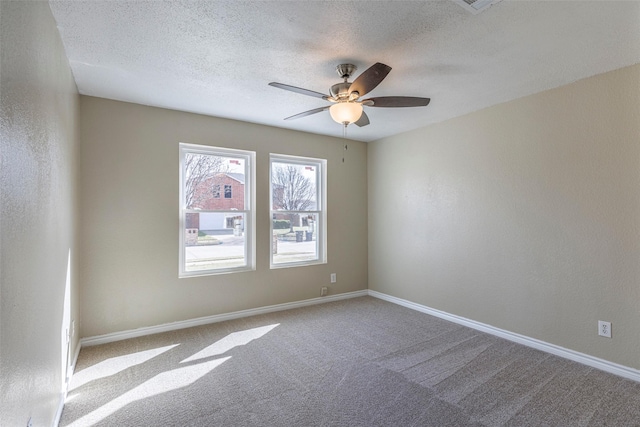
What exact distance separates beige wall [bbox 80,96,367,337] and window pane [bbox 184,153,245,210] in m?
0.19

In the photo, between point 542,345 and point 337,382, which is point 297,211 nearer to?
point 337,382

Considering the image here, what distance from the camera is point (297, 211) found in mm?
4598

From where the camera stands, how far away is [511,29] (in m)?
2.08

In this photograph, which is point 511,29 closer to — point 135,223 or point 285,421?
point 285,421

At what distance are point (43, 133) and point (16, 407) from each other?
1.30 metres

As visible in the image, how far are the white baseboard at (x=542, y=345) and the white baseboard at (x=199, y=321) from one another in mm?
1254

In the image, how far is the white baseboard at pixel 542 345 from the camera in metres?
2.58

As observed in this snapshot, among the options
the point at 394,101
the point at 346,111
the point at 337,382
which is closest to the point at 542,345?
the point at 337,382

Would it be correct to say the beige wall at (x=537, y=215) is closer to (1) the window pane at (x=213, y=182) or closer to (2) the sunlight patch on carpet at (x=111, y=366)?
(1) the window pane at (x=213, y=182)

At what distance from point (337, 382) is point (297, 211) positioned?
254 centimetres

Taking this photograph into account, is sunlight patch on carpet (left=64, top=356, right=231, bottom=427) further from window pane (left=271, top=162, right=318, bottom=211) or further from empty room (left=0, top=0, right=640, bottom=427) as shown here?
window pane (left=271, top=162, right=318, bottom=211)

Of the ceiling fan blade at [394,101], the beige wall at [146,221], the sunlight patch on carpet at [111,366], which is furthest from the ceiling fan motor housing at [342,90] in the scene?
the sunlight patch on carpet at [111,366]

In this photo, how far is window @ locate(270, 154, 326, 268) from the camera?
14.5ft

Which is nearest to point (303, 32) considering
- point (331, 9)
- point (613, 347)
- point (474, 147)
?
point (331, 9)
